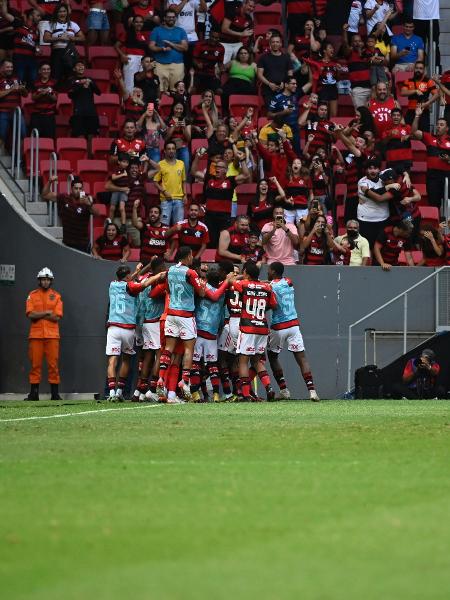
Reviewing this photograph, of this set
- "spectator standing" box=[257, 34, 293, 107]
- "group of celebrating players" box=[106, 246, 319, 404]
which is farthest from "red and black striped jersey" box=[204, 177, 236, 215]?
"spectator standing" box=[257, 34, 293, 107]

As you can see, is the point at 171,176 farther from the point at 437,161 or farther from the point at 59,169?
the point at 437,161

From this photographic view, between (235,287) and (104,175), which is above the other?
(104,175)

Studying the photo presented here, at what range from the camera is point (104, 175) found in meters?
24.3

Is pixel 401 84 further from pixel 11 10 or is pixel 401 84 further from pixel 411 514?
pixel 411 514

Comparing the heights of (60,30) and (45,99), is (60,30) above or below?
above

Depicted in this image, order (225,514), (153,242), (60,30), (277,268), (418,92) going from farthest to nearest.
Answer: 1. (418,92)
2. (60,30)
3. (153,242)
4. (277,268)
5. (225,514)

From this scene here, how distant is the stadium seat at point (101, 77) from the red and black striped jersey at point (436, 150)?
609 centimetres

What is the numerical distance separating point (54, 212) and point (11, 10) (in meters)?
4.32

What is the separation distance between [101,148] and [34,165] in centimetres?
128

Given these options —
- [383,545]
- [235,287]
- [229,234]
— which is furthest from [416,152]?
[383,545]

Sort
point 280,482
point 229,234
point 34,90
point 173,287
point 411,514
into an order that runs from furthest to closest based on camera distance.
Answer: point 34,90
point 229,234
point 173,287
point 280,482
point 411,514

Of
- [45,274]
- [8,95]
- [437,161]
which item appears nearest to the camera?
[45,274]

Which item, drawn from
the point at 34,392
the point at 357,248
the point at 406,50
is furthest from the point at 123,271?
the point at 406,50

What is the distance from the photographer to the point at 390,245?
23.7 metres
